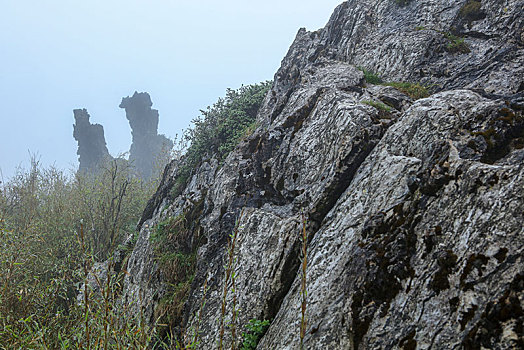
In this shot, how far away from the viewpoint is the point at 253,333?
4.95 metres

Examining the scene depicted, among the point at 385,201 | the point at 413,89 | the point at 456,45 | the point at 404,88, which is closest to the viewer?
the point at 385,201

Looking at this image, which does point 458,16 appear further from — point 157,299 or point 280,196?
point 157,299

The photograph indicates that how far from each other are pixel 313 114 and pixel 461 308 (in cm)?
543

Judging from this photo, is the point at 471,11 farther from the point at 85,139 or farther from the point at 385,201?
the point at 85,139

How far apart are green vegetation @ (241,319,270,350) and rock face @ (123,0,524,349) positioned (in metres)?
0.14

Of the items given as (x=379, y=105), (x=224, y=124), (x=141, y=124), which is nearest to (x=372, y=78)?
(x=379, y=105)

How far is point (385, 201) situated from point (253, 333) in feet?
10.6

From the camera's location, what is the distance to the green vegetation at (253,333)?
482cm

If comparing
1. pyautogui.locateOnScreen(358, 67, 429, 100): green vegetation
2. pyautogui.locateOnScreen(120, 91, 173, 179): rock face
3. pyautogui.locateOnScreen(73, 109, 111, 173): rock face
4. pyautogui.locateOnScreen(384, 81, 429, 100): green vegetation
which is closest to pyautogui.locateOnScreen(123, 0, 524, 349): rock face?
pyautogui.locateOnScreen(358, 67, 429, 100): green vegetation

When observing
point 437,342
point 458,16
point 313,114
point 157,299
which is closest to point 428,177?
point 437,342

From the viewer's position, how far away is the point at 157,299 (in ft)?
23.7

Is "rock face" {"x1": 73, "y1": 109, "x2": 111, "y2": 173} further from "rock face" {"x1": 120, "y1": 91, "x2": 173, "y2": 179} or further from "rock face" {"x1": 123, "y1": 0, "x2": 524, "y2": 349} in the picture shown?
"rock face" {"x1": 123, "y1": 0, "x2": 524, "y2": 349}

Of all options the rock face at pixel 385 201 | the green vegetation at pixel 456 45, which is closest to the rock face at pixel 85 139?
the rock face at pixel 385 201

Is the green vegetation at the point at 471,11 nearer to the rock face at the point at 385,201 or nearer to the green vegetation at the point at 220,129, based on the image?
the rock face at the point at 385,201
